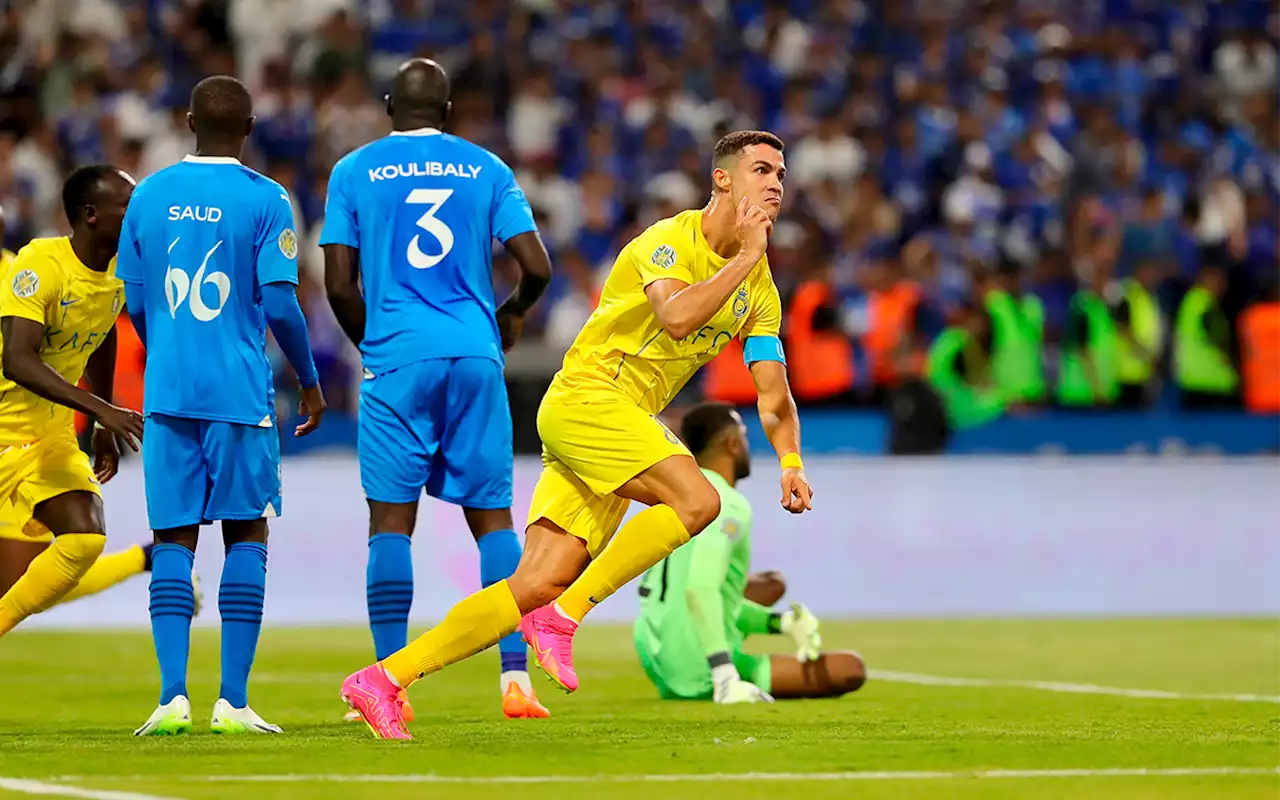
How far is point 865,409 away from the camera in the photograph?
645 inches

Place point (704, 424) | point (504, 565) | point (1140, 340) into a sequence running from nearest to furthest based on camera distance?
1. point (504, 565)
2. point (704, 424)
3. point (1140, 340)

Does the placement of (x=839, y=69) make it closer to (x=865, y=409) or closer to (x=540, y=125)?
(x=540, y=125)

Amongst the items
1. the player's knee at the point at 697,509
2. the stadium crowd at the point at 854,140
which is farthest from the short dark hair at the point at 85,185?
the stadium crowd at the point at 854,140

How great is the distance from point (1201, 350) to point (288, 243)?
11.2 meters

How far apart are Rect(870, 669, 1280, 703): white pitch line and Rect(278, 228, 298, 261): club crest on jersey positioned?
3.74 m

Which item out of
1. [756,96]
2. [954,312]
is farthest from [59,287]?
[756,96]

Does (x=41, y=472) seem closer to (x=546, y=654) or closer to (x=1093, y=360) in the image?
(x=546, y=654)

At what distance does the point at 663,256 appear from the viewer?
699 centimetres

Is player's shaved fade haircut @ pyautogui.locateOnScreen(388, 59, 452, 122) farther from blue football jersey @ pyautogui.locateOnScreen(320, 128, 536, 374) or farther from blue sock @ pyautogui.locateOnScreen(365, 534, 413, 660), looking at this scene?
blue sock @ pyautogui.locateOnScreen(365, 534, 413, 660)

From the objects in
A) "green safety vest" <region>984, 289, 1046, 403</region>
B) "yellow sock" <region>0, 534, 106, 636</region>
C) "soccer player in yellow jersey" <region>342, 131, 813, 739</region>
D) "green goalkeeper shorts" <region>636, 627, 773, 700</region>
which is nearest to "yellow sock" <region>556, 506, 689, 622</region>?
"soccer player in yellow jersey" <region>342, 131, 813, 739</region>

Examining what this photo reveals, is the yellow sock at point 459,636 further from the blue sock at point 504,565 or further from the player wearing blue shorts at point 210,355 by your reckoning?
the blue sock at point 504,565

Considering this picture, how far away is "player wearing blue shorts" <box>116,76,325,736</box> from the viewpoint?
24.0 ft

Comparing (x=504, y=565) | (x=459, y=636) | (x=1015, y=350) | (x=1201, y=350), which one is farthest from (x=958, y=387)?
(x=459, y=636)

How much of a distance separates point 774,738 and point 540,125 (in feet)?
45.1
